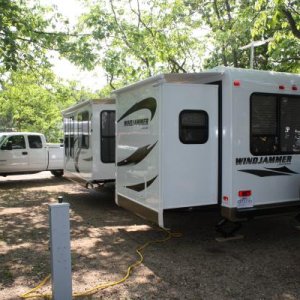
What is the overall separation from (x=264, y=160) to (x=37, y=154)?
10.1 meters

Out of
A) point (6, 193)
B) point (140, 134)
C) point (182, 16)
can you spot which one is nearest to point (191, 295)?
point (140, 134)

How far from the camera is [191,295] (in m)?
4.51

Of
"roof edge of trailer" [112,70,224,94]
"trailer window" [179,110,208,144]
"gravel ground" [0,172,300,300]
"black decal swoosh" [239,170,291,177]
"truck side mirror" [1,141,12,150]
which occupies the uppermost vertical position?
"roof edge of trailer" [112,70,224,94]

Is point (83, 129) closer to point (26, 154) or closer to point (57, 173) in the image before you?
point (26, 154)

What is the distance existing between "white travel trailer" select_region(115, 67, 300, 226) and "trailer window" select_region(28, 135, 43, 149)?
877 centimetres

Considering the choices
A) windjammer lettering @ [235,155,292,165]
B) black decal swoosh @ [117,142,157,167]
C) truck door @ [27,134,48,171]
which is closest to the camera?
windjammer lettering @ [235,155,292,165]

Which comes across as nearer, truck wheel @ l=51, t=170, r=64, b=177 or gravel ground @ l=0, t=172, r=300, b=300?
gravel ground @ l=0, t=172, r=300, b=300

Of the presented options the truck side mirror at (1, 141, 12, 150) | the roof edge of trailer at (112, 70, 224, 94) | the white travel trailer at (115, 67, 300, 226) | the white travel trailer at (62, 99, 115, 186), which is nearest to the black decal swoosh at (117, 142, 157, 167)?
the white travel trailer at (115, 67, 300, 226)

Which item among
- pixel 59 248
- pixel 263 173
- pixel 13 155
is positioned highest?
pixel 263 173

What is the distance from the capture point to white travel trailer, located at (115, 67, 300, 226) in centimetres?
597

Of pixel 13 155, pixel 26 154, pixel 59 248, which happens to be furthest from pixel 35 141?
pixel 59 248

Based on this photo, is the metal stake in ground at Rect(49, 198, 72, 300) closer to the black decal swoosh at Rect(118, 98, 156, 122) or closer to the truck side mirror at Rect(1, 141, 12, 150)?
the black decal swoosh at Rect(118, 98, 156, 122)

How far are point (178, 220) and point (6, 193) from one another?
6.13m

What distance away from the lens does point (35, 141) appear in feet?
47.8
